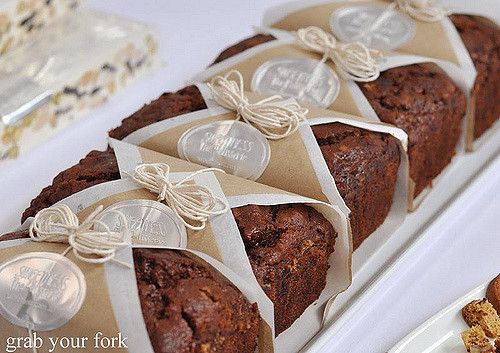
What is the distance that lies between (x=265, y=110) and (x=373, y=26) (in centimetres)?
70

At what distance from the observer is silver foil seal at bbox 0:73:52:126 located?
2.58 metres

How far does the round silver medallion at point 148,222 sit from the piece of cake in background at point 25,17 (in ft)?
3.72

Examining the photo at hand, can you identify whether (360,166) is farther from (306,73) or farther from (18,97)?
(18,97)

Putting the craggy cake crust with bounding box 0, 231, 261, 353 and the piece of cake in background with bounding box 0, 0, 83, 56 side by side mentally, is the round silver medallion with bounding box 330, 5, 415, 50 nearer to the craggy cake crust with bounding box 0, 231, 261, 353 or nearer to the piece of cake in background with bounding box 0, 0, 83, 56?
the piece of cake in background with bounding box 0, 0, 83, 56

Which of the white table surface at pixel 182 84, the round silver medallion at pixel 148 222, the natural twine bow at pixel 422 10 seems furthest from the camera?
the natural twine bow at pixel 422 10

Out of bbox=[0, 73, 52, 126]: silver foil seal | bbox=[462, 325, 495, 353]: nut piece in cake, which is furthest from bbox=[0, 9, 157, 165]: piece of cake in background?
bbox=[462, 325, 495, 353]: nut piece in cake

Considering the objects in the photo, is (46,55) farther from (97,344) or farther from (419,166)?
(97,344)

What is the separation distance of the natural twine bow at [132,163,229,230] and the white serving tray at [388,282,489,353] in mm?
504

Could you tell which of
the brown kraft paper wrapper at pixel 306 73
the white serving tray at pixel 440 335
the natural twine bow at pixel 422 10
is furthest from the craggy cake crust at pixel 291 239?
the natural twine bow at pixel 422 10

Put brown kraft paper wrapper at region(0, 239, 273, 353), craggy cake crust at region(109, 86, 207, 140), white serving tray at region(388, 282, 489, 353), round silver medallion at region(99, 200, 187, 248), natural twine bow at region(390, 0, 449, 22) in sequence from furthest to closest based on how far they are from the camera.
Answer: natural twine bow at region(390, 0, 449, 22) < craggy cake crust at region(109, 86, 207, 140) < white serving tray at region(388, 282, 489, 353) < round silver medallion at region(99, 200, 187, 248) < brown kraft paper wrapper at region(0, 239, 273, 353)

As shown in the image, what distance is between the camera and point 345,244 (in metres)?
2.01

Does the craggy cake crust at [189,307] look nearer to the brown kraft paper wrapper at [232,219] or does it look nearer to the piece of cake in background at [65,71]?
the brown kraft paper wrapper at [232,219]

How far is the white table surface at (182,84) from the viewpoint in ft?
6.81

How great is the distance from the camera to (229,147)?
83.3 inches
